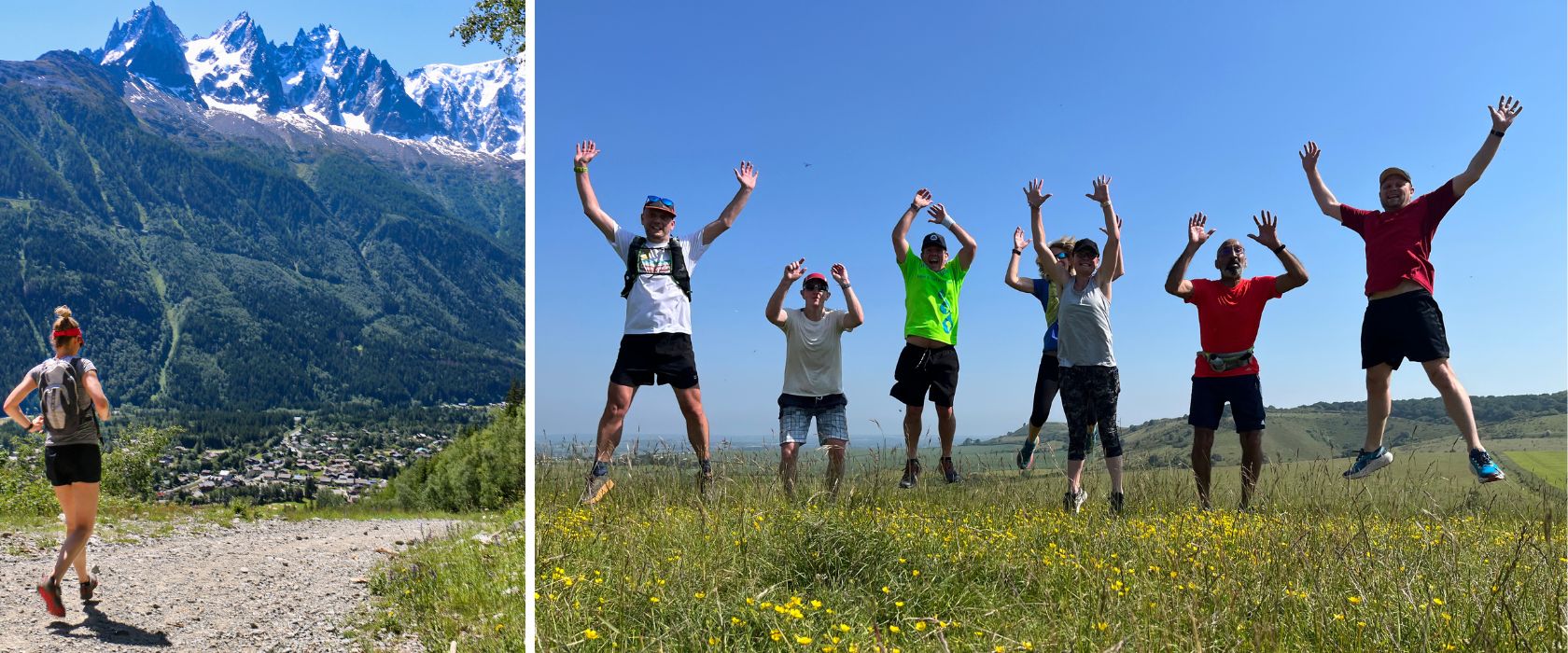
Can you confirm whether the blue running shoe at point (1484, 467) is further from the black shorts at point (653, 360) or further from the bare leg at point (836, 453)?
the black shorts at point (653, 360)

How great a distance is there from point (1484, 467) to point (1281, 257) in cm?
170

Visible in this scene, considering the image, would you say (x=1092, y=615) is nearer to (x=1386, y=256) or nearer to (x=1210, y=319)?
(x=1386, y=256)

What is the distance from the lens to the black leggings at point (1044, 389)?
7.45 metres

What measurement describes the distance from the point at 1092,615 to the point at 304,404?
8212 inches

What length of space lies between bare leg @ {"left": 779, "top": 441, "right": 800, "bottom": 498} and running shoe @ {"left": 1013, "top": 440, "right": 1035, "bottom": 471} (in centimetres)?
233

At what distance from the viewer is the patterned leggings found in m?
5.55

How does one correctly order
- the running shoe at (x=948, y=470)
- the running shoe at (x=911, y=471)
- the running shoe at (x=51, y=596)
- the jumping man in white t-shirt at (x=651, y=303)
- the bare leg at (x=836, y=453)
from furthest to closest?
the running shoe at (x=948, y=470) → the running shoe at (x=911, y=471) → the bare leg at (x=836, y=453) → the running shoe at (x=51, y=596) → the jumping man in white t-shirt at (x=651, y=303)

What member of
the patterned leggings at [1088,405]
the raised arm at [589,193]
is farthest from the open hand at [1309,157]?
the raised arm at [589,193]

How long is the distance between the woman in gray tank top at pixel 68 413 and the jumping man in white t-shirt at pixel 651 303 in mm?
2623

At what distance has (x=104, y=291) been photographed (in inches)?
7480

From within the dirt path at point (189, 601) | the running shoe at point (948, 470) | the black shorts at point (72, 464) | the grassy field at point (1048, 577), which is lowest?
the dirt path at point (189, 601)

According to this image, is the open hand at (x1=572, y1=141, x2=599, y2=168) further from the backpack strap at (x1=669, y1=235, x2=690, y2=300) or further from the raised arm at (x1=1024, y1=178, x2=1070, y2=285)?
the raised arm at (x1=1024, y1=178, x2=1070, y2=285)

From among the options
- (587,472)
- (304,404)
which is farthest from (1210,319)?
(304,404)

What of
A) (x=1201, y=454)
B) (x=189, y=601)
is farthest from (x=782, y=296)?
(x=189, y=601)
